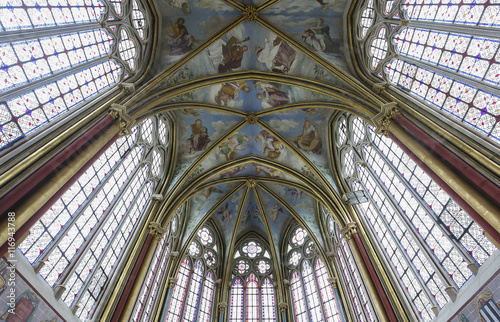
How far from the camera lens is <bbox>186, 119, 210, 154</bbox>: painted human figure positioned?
1758 centimetres

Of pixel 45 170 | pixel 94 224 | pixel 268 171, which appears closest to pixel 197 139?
pixel 268 171

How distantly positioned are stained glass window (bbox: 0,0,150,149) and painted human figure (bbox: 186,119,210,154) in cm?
578

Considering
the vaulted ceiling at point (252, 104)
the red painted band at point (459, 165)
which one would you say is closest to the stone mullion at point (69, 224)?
the vaulted ceiling at point (252, 104)

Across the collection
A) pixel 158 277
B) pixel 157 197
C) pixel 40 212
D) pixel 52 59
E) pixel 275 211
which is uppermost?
pixel 275 211

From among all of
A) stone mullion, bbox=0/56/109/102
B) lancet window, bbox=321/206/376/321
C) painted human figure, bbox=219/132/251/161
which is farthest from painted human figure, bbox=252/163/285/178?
stone mullion, bbox=0/56/109/102

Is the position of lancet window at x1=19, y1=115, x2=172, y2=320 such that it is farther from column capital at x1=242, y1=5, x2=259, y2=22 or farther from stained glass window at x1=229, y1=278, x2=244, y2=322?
stained glass window at x1=229, y1=278, x2=244, y2=322

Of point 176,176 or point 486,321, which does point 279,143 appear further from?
point 486,321

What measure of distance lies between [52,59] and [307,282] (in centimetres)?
1679

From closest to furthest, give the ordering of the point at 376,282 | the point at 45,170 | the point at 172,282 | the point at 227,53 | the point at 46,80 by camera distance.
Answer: the point at 45,170
the point at 46,80
the point at 376,282
the point at 227,53
the point at 172,282

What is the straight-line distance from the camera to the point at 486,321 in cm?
739

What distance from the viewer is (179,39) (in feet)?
46.8

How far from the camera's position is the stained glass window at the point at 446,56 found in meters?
7.93

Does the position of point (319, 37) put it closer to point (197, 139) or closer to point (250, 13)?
point (250, 13)

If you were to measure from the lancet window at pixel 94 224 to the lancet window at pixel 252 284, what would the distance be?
8.39 meters
